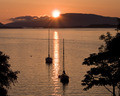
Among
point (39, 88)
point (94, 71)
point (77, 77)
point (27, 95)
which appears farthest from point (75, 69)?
point (94, 71)

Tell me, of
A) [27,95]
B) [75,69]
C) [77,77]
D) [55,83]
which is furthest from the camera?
[75,69]

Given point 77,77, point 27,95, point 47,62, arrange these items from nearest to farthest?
1. point 27,95
2. point 77,77
3. point 47,62

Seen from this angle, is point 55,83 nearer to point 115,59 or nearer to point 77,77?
point 77,77

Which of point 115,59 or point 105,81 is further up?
point 115,59

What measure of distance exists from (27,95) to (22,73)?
2401 centimetres

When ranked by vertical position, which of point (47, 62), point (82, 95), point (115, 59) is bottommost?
point (82, 95)

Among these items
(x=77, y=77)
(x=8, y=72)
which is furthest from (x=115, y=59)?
(x=77, y=77)

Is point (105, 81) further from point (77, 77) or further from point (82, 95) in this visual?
point (77, 77)

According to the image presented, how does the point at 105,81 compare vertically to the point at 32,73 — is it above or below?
below

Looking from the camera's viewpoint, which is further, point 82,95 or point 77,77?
point 77,77

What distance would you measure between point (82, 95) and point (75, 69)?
29.9 m

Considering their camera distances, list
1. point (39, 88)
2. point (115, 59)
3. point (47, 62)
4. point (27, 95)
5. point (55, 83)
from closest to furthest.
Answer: point (115, 59) → point (27, 95) → point (39, 88) → point (55, 83) → point (47, 62)

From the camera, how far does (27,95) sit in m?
55.2

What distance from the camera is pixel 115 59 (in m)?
27.9
